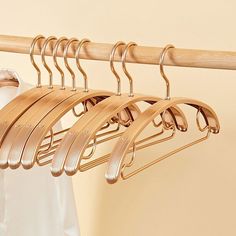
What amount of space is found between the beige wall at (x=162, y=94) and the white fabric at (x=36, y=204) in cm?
26

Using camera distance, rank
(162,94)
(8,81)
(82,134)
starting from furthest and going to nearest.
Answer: (162,94) → (8,81) → (82,134)

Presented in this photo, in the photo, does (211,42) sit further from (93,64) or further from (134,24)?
(93,64)

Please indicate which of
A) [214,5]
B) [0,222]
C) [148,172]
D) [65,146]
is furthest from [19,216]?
[214,5]

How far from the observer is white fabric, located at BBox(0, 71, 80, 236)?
53.2 inches

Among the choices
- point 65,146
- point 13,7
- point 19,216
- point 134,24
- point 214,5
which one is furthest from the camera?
point 13,7

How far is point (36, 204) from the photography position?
4.48 feet

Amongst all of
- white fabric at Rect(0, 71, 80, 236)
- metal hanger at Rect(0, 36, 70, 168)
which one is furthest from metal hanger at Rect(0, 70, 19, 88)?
metal hanger at Rect(0, 36, 70, 168)

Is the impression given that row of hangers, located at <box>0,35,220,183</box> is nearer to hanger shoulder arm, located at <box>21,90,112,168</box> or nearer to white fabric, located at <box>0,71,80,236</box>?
hanger shoulder arm, located at <box>21,90,112,168</box>

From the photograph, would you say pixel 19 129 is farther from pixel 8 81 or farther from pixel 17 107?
pixel 8 81

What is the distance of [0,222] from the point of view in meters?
1.36

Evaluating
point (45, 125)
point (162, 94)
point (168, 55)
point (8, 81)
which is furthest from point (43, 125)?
point (162, 94)

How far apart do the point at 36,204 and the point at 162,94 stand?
390 mm

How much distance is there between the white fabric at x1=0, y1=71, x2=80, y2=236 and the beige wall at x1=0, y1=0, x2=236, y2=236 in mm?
264

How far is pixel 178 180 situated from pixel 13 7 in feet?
2.05
